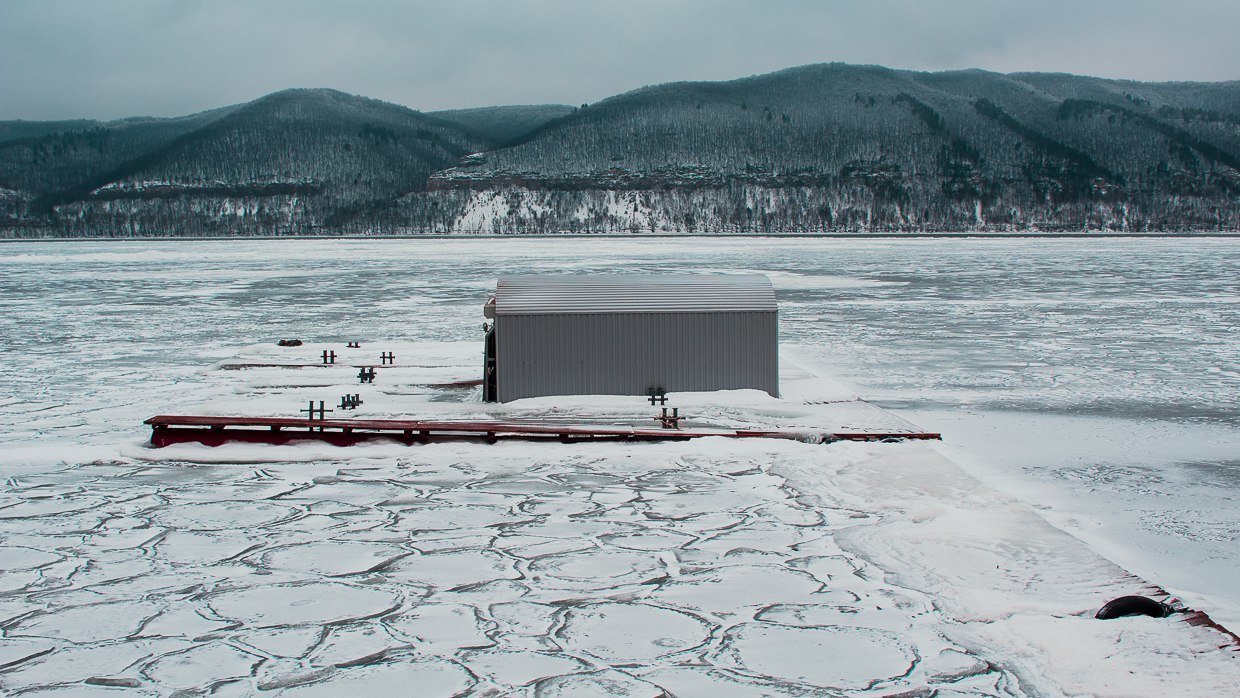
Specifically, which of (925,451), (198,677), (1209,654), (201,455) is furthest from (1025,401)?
(198,677)

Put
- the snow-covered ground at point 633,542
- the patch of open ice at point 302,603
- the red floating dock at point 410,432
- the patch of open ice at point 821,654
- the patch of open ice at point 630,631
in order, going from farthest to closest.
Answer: the red floating dock at point 410,432, the patch of open ice at point 302,603, the patch of open ice at point 630,631, the snow-covered ground at point 633,542, the patch of open ice at point 821,654

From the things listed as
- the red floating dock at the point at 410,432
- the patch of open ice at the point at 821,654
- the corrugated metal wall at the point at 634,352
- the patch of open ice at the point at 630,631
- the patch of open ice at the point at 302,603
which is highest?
the corrugated metal wall at the point at 634,352

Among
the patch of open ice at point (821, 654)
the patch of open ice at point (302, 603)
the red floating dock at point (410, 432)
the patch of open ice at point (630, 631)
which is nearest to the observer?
the patch of open ice at point (821, 654)

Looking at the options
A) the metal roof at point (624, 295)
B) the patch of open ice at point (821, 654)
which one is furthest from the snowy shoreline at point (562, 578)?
the metal roof at point (624, 295)

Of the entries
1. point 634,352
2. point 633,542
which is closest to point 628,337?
point 634,352

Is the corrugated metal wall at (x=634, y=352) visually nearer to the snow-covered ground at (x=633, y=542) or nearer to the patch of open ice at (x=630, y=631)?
the snow-covered ground at (x=633, y=542)

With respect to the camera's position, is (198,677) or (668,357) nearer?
(198,677)

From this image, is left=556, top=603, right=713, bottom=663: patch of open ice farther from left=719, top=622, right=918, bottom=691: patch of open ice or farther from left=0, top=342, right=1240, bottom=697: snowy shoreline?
left=719, top=622, right=918, bottom=691: patch of open ice

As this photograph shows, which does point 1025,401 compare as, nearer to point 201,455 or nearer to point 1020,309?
point 201,455
